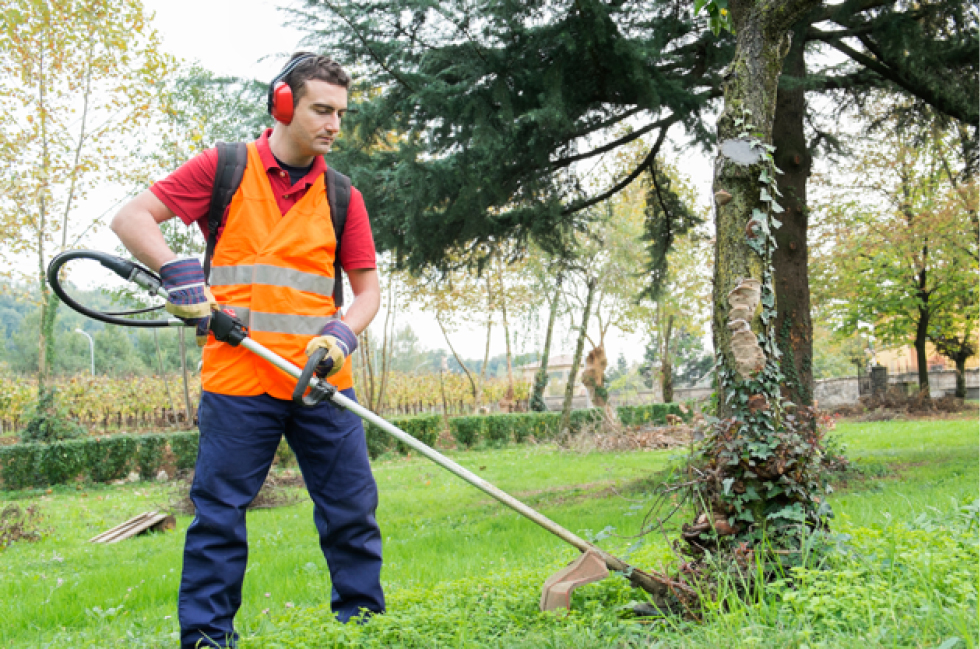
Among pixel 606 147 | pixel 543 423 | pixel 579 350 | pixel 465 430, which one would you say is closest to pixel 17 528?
pixel 606 147

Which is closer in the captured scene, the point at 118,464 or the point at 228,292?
the point at 228,292

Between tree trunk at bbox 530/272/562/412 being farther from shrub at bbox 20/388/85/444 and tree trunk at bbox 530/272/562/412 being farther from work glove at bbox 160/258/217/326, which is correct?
work glove at bbox 160/258/217/326

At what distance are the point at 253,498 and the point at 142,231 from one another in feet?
3.51

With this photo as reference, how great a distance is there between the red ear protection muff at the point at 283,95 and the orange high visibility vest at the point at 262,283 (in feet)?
0.65

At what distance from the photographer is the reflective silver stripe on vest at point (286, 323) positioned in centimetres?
268

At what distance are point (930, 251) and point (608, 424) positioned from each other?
12.4 metres

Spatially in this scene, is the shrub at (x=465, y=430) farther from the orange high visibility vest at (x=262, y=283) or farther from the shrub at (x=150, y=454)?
the orange high visibility vest at (x=262, y=283)

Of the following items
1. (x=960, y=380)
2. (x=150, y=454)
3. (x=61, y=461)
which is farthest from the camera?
(x=960, y=380)

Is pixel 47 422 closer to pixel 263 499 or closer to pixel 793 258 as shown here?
pixel 263 499

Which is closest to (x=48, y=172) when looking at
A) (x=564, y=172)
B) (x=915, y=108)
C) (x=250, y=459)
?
(x=564, y=172)

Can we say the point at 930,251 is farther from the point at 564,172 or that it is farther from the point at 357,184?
the point at 357,184

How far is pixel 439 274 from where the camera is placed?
8055mm

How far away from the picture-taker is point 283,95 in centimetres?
272

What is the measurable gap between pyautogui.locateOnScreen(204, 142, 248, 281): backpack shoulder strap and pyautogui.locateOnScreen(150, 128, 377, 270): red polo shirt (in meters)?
0.02
